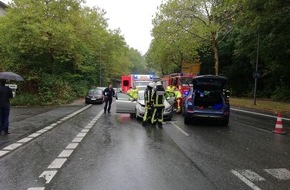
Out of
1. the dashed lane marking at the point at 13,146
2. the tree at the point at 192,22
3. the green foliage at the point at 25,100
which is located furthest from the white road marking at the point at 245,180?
the tree at the point at 192,22

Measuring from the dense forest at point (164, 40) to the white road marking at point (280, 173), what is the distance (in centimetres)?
1308

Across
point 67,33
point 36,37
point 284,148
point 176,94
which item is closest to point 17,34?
point 36,37

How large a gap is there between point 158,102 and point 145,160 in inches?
250

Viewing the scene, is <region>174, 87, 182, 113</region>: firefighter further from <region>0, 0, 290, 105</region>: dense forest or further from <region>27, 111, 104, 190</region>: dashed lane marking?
<region>27, 111, 104, 190</region>: dashed lane marking

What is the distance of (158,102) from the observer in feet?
45.3

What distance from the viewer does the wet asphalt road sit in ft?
19.3

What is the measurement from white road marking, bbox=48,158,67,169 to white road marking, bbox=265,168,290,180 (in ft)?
14.1

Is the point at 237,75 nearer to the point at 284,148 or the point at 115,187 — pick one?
the point at 284,148

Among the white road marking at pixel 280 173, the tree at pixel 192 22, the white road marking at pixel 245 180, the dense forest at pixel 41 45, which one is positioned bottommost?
the white road marking at pixel 245 180

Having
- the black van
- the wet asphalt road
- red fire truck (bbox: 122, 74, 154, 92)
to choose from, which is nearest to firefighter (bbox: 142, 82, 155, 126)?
the black van

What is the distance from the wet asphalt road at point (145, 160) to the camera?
5.87 m

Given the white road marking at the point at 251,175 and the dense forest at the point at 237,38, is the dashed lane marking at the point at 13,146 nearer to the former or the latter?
the white road marking at the point at 251,175

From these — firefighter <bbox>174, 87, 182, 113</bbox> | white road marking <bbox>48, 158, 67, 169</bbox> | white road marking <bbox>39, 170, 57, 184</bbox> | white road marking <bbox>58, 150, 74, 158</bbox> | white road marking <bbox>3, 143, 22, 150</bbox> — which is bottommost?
white road marking <bbox>3, 143, 22, 150</bbox>

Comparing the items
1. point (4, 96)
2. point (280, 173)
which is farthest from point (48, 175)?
point (4, 96)
